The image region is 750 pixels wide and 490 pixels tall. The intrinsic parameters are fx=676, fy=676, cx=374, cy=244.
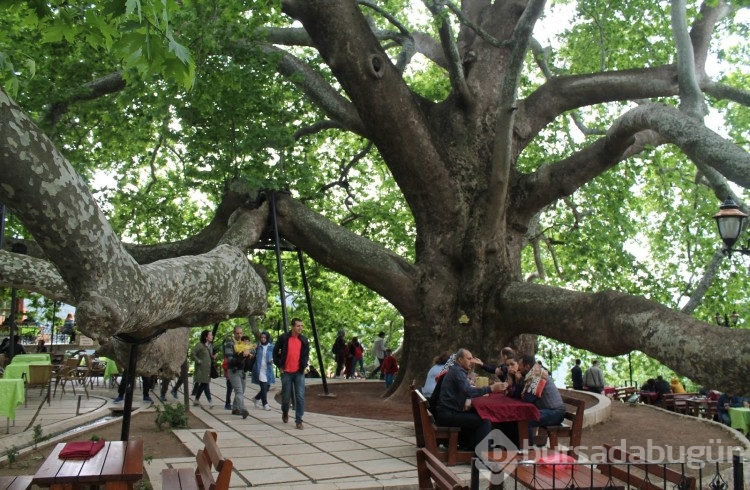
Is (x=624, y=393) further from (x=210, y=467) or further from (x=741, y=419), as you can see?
(x=210, y=467)

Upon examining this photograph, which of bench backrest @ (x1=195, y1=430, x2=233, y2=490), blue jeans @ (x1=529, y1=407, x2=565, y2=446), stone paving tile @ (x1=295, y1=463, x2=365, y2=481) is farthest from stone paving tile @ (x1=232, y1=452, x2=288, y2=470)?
blue jeans @ (x1=529, y1=407, x2=565, y2=446)

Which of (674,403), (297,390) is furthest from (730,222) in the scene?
(674,403)

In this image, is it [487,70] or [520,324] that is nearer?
[520,324]

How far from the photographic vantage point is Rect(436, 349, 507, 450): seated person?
7.34m

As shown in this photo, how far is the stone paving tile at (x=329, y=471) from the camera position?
264 inches

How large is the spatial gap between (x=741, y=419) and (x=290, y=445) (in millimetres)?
8106

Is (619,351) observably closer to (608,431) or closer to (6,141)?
(608,431)

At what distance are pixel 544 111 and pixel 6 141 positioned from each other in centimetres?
1120

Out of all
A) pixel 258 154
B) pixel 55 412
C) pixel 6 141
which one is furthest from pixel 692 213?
pixel 6 141

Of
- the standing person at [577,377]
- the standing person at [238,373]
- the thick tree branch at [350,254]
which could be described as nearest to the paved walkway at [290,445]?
the standing person at [238,373]

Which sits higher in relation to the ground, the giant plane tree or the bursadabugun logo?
the giant plane tree

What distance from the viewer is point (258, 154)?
11.8 meters

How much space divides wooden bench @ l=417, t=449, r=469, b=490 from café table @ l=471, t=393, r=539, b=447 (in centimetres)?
220

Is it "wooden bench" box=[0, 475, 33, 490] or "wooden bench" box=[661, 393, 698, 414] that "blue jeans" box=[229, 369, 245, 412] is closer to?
"wooden bench" box=[0, 475, 33, 490]
